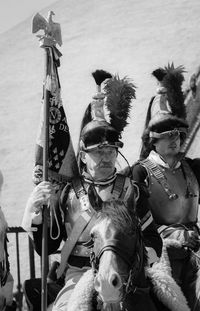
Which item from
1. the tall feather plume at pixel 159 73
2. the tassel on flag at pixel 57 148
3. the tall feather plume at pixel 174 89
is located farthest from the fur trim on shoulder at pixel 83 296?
the tall feather plume at pixel 159 73

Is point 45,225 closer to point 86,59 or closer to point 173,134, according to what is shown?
point 173,134

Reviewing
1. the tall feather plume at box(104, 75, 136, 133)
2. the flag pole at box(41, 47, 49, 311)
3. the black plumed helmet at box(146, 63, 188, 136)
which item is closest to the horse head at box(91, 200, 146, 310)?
Answer: the flag pole at box(41, 47, 49, 311)

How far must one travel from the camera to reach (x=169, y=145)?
563 centimetres

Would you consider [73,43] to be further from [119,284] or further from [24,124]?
[119,284]

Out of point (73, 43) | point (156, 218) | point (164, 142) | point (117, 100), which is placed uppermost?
point (73, 43)

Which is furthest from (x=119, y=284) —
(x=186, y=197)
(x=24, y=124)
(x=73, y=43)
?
(x=73, y=43)

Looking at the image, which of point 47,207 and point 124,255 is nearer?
point 124,255

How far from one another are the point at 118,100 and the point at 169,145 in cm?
65

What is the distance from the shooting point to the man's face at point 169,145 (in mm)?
5602

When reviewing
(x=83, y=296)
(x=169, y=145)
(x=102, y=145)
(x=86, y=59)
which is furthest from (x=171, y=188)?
(x=86, y=59)

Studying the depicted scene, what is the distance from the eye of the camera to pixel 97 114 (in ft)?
16.7

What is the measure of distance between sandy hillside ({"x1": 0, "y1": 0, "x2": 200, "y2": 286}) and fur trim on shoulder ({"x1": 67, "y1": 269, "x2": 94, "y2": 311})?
9394mm

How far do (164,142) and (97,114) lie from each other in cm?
81

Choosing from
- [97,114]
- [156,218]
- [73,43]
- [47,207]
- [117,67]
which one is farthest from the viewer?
[73,43]
